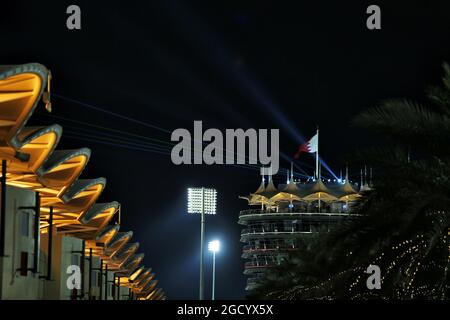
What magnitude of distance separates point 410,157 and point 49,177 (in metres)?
30.5

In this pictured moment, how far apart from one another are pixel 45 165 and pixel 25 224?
4.50m

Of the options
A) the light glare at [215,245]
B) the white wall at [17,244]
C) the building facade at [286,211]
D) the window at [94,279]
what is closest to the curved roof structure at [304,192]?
the building facade at [286,211]

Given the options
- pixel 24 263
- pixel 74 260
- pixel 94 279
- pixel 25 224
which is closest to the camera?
pixel 24 263

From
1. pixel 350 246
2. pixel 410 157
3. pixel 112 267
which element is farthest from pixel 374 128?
pixel 112 267

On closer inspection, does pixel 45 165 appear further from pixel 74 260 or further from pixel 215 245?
pixel 215 245

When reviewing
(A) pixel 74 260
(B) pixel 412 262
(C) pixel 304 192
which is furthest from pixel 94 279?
(C) pixel 304 192

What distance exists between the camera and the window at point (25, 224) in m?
40.5

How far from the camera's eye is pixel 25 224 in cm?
4094

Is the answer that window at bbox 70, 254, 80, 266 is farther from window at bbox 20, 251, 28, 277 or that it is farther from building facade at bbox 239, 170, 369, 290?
building facade at bbox 239, 170, 369, 290

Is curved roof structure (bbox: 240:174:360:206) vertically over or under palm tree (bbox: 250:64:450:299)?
over

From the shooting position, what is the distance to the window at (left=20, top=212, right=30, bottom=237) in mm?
40531

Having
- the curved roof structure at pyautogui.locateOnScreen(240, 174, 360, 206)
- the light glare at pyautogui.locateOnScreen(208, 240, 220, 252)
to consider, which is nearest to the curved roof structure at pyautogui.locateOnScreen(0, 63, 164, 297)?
the light glare at pyautogui.locateOnScreen(208, 240, 220, 252)

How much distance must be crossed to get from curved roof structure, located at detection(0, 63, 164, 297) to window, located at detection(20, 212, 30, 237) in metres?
2.22
